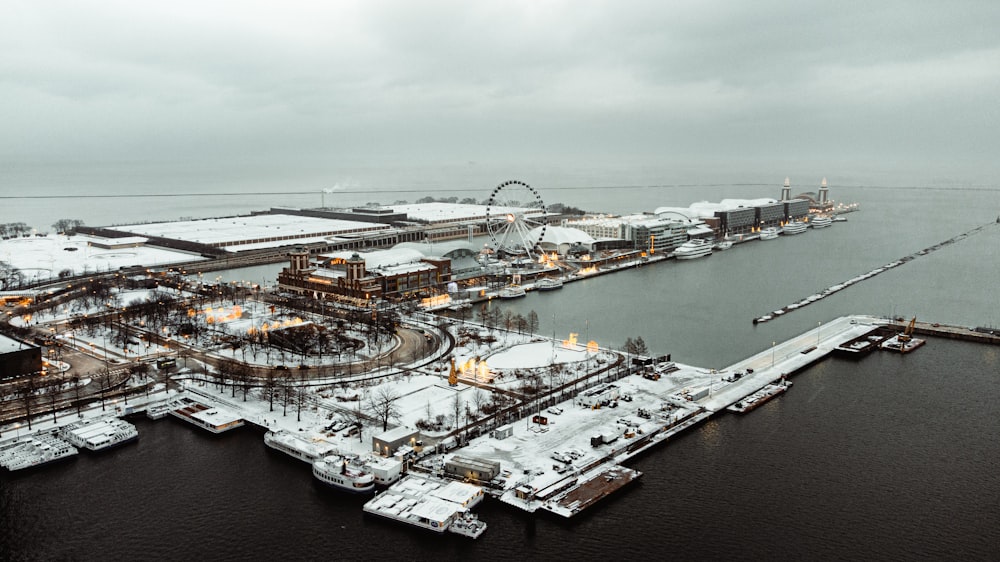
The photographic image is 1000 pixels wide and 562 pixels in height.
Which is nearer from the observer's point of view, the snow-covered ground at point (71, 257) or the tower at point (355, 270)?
the tower at point (355, 270)

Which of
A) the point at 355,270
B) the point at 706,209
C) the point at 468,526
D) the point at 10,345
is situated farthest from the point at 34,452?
the point at 706,209

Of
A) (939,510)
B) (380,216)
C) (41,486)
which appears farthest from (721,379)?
(380,216)

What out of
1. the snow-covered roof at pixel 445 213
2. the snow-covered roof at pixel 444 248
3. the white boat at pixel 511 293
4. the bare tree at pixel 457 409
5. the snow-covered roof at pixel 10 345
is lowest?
the bare tree at pixel 457 409

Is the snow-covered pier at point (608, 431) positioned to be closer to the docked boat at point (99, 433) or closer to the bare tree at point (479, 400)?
the bare tree at point (479, 400)

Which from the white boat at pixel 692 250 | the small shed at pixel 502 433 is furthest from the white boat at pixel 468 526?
the white boat at pixel 692 250

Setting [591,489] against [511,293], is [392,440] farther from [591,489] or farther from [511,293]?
[511,293]

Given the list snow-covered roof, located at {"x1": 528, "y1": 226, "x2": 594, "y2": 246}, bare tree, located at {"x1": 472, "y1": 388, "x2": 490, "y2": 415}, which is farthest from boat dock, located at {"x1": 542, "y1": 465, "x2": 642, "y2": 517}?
snow-covered roof, located at {"x1": 528, "y1": 226, "x2": 594, "y2": 246}

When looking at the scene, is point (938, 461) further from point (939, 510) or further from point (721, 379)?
point (721, 379)
